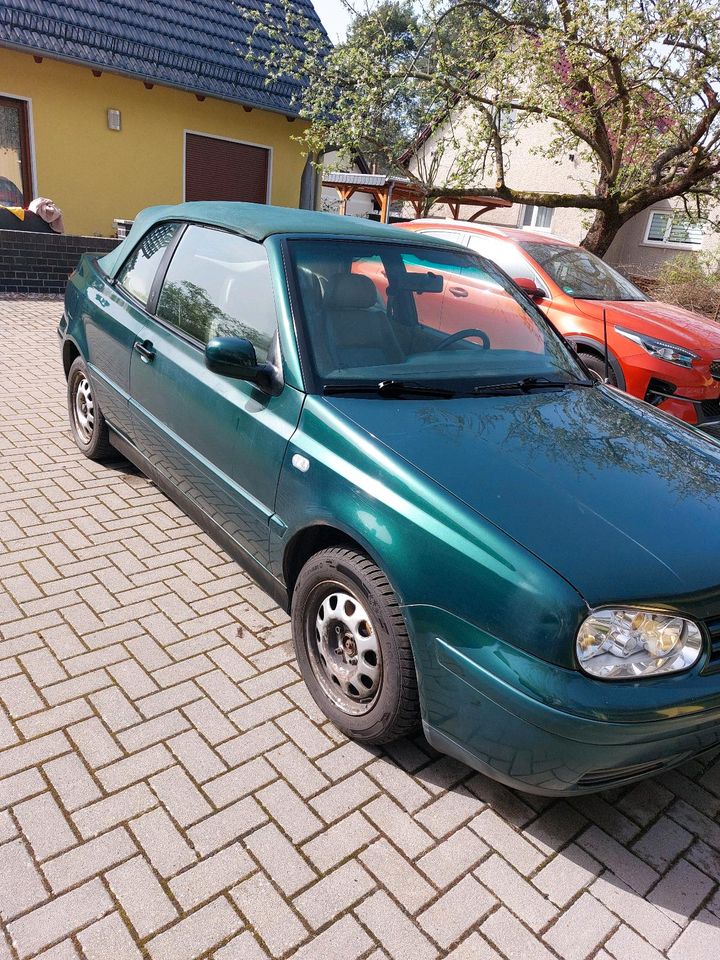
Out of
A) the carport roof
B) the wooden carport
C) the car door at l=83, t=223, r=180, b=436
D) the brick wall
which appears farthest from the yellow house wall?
the car door at l=83, t=223, r=180, b=436

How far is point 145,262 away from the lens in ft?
13.1

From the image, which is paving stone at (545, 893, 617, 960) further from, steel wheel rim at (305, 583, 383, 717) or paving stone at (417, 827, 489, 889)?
steel wheel rim at (305, 583, 383, 717)

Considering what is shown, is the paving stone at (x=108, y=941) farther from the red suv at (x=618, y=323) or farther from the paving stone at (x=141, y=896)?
the red suv at (x=618, y=323)

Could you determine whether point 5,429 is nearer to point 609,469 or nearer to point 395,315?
point 395,315

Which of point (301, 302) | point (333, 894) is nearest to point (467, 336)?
point (301, 302)

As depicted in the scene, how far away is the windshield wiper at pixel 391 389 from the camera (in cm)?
272

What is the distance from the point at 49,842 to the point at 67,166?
12649 mm

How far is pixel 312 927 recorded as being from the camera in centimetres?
198

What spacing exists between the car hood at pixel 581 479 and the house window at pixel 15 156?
11.8 m

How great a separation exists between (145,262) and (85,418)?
1.30 metres

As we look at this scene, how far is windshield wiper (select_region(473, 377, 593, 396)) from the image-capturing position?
9.75 ft

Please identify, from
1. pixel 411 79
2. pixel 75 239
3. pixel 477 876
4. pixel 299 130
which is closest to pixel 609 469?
pixel 477 876

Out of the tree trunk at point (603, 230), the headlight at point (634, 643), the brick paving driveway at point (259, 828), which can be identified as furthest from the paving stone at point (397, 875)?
the tree trunk at point (603, 230)

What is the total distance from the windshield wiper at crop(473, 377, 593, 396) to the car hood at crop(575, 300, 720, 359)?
3.26 meters
